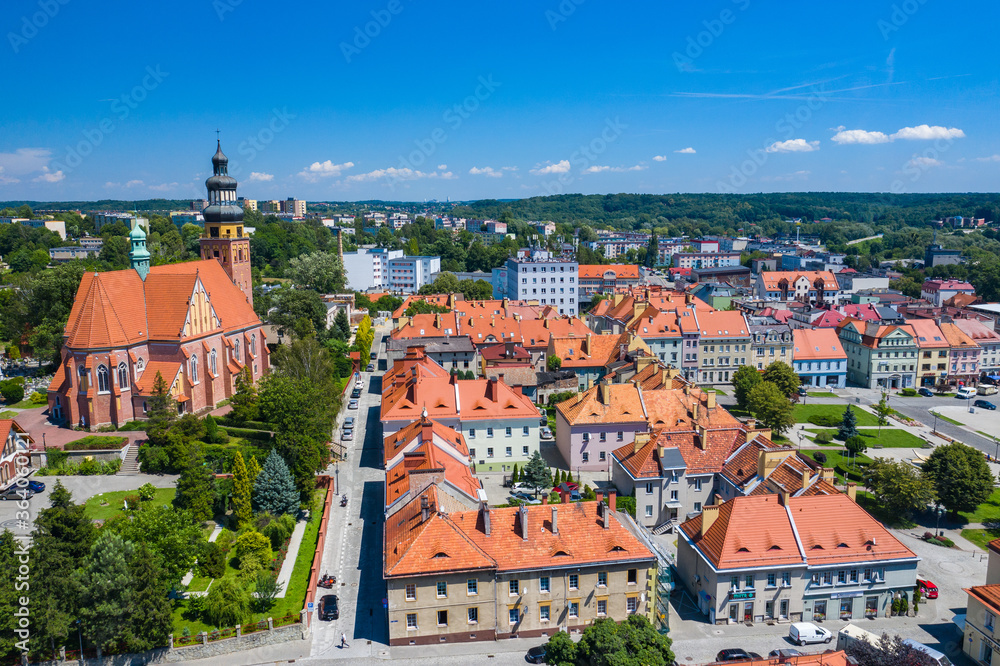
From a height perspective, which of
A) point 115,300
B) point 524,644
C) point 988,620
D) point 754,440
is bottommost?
point 524,644

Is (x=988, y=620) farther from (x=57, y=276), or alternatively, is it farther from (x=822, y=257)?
(x=822, y=257)

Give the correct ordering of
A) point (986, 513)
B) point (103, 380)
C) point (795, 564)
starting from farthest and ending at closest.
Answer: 1. point (103, 380)
2. point (986, 513)
3. point (795, 564)

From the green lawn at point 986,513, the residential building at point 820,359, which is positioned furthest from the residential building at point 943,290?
the green lawn at point 986,513

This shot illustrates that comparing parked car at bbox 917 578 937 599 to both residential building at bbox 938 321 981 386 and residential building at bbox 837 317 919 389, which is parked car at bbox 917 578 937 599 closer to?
residential building at bbox 837 317 919 389

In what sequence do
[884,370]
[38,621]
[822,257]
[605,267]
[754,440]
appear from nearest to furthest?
[38,621], [754,440], [884,370], [605,267], [822,257]

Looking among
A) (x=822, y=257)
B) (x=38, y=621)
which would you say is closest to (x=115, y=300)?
(x=38, y=621)

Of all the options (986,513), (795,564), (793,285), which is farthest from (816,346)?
(793,285)

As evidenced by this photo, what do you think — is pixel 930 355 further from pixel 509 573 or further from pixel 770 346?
pixel 509 573
